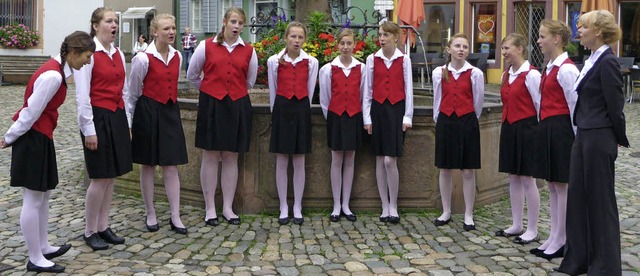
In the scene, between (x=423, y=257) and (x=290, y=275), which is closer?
(x=290, y=275)

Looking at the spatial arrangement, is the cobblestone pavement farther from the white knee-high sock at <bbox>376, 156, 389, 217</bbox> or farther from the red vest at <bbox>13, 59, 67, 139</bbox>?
the red vest at <bbox>13, 59, 67, 139</bbox>

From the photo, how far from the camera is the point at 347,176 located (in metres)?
6.60

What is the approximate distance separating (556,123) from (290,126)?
2.08m

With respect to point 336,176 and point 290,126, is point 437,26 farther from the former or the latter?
point 290,126

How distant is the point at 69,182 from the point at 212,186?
2.45 meters

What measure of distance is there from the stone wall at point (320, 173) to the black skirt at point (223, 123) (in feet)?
1.13

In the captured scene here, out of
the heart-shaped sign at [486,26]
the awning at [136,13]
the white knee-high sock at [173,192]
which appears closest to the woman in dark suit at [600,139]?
the white knee-high sock at [173,192]

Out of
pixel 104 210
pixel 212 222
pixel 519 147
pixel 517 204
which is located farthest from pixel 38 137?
pixel 517 204

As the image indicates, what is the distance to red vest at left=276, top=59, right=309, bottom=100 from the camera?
Answer: 21.0 feet

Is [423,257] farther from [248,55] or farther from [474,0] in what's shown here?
[474,0]

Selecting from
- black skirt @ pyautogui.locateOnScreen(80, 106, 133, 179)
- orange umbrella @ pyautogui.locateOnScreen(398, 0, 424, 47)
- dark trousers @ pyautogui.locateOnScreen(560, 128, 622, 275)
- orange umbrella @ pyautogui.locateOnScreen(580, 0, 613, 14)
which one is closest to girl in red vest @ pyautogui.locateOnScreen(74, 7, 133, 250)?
black skirt @ pyautogui.locateOnScreen(80, 106, 133, 179)

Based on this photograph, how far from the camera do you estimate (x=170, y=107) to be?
612cm

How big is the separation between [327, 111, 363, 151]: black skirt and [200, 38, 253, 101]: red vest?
2.63ft

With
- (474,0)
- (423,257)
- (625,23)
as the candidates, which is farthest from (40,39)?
(423,257)
